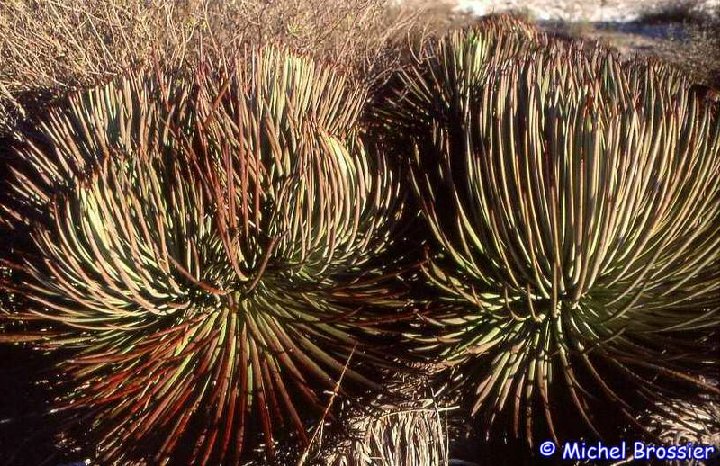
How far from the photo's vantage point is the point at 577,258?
2.63m

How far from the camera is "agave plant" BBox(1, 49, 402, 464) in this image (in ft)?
8.86

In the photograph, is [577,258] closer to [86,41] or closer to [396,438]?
[396,438]

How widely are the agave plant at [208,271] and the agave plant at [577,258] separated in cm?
45

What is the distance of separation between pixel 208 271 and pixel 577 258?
5.53 feet

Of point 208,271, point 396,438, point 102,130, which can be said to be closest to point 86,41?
point 102,130

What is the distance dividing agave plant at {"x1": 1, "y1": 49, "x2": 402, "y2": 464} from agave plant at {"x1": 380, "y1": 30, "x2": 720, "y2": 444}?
1.47 ft

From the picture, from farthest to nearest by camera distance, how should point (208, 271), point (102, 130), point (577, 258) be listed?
point (102, 130) < point (208, 271) < point (577, 258)

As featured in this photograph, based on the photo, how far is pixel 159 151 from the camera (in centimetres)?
306

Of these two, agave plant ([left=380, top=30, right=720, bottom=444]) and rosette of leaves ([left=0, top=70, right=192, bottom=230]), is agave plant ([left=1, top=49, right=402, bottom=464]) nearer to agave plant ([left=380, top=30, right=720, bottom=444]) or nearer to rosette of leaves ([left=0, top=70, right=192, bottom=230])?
rosette of leaves ([left=0, top=70, right=192, bottom=230])

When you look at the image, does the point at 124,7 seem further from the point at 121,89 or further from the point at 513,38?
the point at 513,38

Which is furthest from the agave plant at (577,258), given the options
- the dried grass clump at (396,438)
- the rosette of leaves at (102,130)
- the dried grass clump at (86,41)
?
the dried grass clump at (86,41)

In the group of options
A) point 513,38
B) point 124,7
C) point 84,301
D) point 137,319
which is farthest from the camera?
point 124,7

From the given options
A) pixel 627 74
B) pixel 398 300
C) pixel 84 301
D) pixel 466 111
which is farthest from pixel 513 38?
pixel 84 301

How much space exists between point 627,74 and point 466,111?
110 cm
